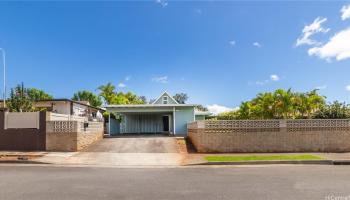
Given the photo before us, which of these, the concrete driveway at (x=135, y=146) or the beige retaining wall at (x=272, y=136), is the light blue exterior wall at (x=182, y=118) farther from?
the beige retaining wall at (x=272, y=136)

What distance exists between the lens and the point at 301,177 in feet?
34.2

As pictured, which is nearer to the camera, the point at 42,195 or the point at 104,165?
the point at 42,195

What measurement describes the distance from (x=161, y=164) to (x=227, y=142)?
5.52 m

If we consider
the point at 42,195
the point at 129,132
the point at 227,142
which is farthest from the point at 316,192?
the point at 129,132

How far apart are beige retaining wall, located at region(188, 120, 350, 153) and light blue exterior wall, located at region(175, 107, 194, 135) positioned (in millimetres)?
10047

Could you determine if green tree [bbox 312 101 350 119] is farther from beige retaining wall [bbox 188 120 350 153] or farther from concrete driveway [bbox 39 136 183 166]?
concrete driveway [bbox 39 136 183 166]

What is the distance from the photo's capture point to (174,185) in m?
8.95

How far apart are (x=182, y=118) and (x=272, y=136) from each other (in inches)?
455

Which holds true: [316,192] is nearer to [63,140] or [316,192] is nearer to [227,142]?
[227,142]

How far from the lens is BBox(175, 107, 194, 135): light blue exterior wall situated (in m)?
29.1

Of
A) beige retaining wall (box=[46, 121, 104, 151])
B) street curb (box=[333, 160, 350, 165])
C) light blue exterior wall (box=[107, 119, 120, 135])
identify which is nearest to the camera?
street curb (box=[333, 160, 350, 165])

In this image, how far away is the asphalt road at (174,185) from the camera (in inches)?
300

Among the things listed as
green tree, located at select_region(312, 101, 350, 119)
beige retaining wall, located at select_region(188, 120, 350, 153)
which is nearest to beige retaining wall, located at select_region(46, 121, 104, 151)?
beige retaining wall, located at select_region(188, 120, 350, 153)

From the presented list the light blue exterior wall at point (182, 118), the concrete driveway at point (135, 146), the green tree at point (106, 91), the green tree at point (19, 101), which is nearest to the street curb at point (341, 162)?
the concrete driveway at point (135, 146)
